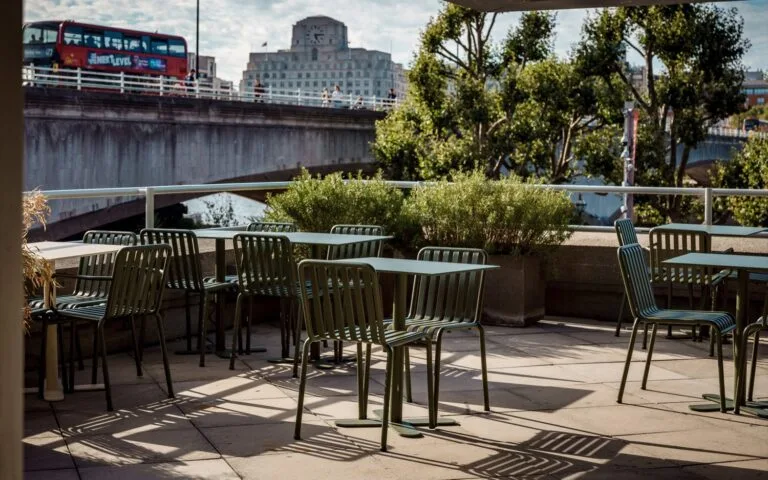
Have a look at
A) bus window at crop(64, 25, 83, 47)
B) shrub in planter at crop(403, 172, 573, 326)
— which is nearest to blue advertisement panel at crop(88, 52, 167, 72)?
bus window at crop(64, 25, 83, 47)

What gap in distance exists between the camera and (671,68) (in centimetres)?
3198

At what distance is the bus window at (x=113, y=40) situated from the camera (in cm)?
4384

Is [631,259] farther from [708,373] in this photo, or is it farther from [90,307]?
[90,307]

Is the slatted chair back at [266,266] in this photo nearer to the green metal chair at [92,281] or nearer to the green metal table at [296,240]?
the green metal table at [296,240]

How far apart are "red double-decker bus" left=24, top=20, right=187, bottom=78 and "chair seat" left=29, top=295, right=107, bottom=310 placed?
115ft

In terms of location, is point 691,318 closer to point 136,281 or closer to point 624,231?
point 624,231

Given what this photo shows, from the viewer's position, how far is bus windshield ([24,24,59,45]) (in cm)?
4197

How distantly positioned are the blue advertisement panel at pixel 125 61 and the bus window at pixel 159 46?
32cm

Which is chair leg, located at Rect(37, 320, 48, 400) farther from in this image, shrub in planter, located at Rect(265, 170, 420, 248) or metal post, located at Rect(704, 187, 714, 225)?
metal post, located at Rect(704, 187, 714, 225)

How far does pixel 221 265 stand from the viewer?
9.02 meters

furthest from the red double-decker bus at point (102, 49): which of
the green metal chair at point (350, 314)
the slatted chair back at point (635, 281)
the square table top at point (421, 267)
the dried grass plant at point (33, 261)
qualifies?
the green metal chair at point (350, 314)

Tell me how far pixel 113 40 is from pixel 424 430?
40567 mm

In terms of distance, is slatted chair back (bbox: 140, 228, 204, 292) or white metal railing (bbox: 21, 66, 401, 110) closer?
slatted chair back (bbox: 140, 228, 204, 292)

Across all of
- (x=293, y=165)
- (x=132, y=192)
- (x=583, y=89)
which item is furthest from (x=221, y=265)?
(x=293, y=165)
